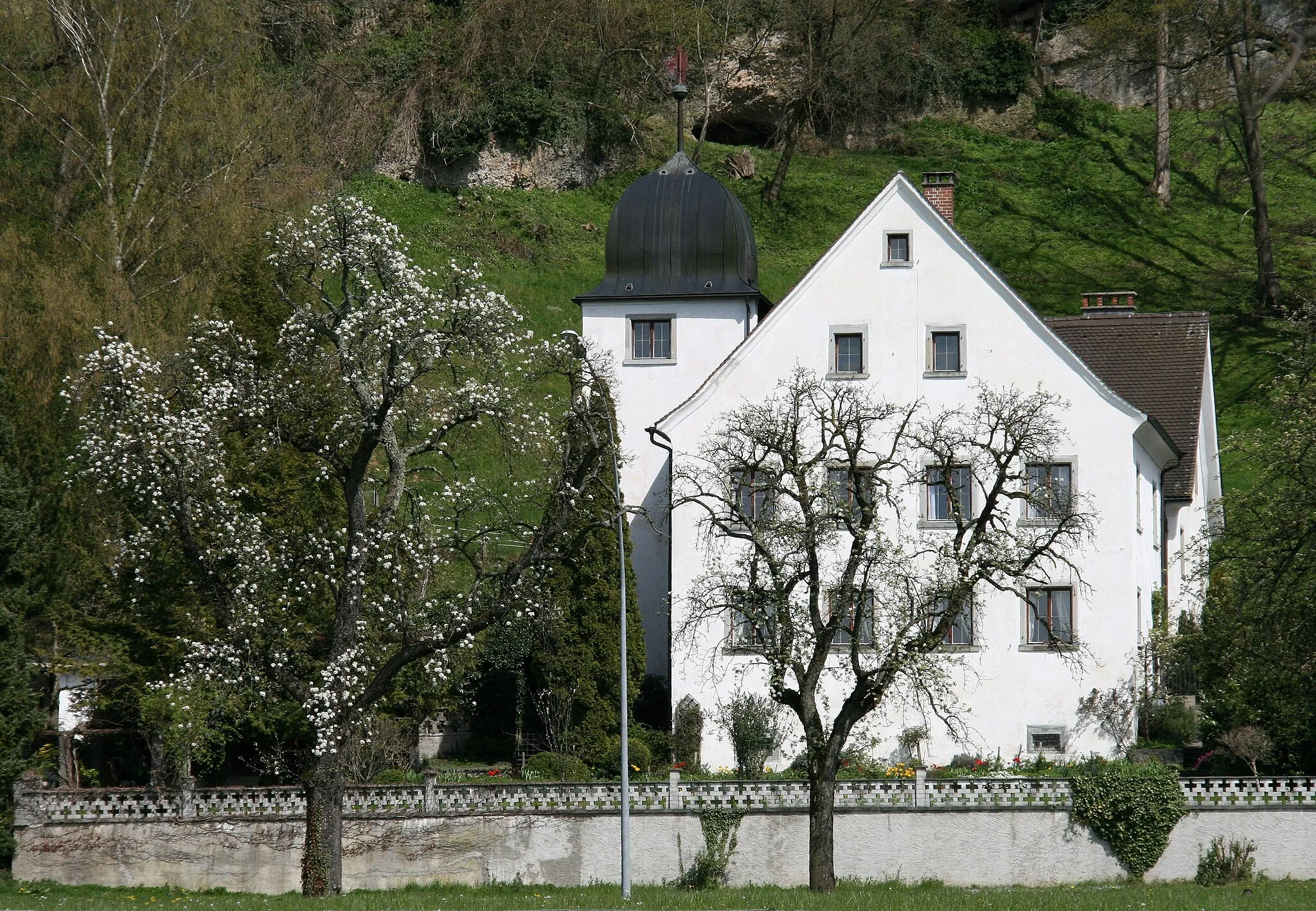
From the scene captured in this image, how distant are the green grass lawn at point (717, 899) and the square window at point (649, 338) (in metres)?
16.7

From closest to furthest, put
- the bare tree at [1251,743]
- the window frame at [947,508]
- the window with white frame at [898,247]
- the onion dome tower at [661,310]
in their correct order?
the bare tree at [1251,743] → the window frame at [947,508] → the window with white frame at [898,247] → the onion dome tower at [661,310]

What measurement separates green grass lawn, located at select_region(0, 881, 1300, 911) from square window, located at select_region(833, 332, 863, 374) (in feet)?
42.9

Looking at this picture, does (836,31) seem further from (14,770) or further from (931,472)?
(14,770)

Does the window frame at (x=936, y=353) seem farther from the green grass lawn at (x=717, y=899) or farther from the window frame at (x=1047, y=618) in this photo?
the green grass lawn at (x=717, y=899)

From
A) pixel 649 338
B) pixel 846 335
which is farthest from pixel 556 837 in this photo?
pixel 649 338

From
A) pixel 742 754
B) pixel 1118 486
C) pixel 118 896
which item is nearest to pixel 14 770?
pixel 118 896

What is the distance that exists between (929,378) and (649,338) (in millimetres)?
8061

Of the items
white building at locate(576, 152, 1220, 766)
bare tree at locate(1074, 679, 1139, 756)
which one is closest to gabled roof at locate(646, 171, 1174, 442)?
white building at locate(576, 152, 1220, 766)

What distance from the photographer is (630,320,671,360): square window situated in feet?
130

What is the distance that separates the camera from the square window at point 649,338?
3969 centimetres

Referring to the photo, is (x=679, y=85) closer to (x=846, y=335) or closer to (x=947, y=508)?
(x=846, y=335)

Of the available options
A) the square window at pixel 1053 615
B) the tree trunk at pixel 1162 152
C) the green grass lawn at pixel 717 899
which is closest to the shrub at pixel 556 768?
the green grass lawn at pixel 717 899

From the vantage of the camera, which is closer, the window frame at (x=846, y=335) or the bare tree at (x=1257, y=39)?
the bare tree at (x=1257, y=39)

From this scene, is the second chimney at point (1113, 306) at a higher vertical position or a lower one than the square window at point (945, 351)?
higher
